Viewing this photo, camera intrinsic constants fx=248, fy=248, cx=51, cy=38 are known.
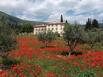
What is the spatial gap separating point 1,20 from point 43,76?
11.1m

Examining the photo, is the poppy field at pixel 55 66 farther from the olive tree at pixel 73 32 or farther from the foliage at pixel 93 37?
the foliage at pixel 93 37

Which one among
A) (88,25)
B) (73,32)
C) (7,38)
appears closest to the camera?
(7,38)

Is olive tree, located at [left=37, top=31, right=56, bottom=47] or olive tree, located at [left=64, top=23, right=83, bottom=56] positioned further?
olive tree, located at [left=37, top=31, right=56, bottom=47]

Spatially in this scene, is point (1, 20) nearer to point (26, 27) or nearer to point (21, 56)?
point (21, 56)

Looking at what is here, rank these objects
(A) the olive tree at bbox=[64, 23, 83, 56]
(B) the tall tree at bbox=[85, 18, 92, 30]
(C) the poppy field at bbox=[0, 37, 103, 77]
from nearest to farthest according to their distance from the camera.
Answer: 1. (C) the poppy field at bbox=[0, 37, 103, 77]
2. (A) the olive tree at bbox=[64, 23, 83, 56]
3. (B) the tall tree at bbox=[85, 18, 92, 30]

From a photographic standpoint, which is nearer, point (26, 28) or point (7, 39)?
point (7, 39)

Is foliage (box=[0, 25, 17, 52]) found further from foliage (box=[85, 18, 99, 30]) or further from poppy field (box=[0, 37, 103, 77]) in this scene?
foliage (box=[85, 18, 99, 30])

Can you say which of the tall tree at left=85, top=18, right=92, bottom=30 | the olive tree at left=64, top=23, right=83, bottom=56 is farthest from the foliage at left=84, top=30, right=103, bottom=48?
the tall tree at left=85, top=18, right=92, bottom=30

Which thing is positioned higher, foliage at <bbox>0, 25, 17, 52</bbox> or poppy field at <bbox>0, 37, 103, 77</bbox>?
foliage at <bbox>0, 25, 17, 52</bbox>

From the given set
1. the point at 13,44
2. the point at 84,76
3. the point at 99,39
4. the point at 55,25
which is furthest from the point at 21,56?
the point at 55,25

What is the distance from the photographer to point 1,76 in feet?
45.8

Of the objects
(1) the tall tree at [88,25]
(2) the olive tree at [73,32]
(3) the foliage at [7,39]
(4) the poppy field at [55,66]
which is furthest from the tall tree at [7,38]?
(1) the tall tree at [88,25]

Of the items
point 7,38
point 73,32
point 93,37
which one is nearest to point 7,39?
point 7,38

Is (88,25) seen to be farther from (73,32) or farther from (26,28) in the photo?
(73,32)
